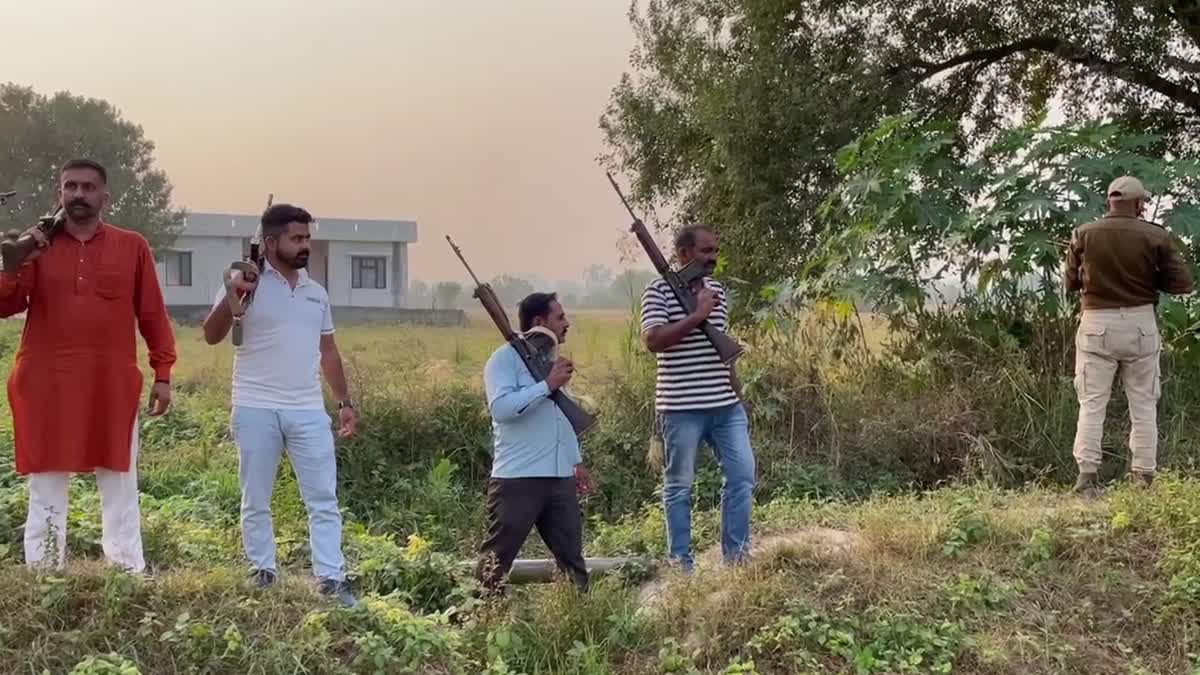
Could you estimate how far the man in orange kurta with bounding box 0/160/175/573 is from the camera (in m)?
3.87

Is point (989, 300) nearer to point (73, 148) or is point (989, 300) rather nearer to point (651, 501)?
point (651, 501)

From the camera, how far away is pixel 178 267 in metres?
26.4

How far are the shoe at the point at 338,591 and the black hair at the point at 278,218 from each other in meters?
1.43

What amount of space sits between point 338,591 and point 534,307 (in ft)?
4.72

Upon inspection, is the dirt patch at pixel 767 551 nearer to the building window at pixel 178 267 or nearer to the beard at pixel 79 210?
the beard at pixel 79 210

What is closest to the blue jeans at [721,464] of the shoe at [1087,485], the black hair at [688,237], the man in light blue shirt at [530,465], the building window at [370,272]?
the man in light blue shirt at [530,465]

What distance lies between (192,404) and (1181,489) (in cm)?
801

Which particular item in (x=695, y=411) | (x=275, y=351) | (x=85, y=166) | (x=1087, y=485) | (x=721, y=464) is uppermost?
(x=85, y=166)

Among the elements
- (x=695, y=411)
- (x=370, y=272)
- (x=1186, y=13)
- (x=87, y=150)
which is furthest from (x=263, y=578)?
(x=87, y=150)

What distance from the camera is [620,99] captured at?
36.1ft

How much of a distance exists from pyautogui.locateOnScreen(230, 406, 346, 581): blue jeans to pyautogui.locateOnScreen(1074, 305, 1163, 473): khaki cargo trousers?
13.8ft

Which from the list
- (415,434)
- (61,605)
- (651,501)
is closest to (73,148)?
(415,434)

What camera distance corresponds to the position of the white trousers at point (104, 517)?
12.7 feet

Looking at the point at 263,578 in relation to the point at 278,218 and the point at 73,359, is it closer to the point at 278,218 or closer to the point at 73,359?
the point at 73,359
